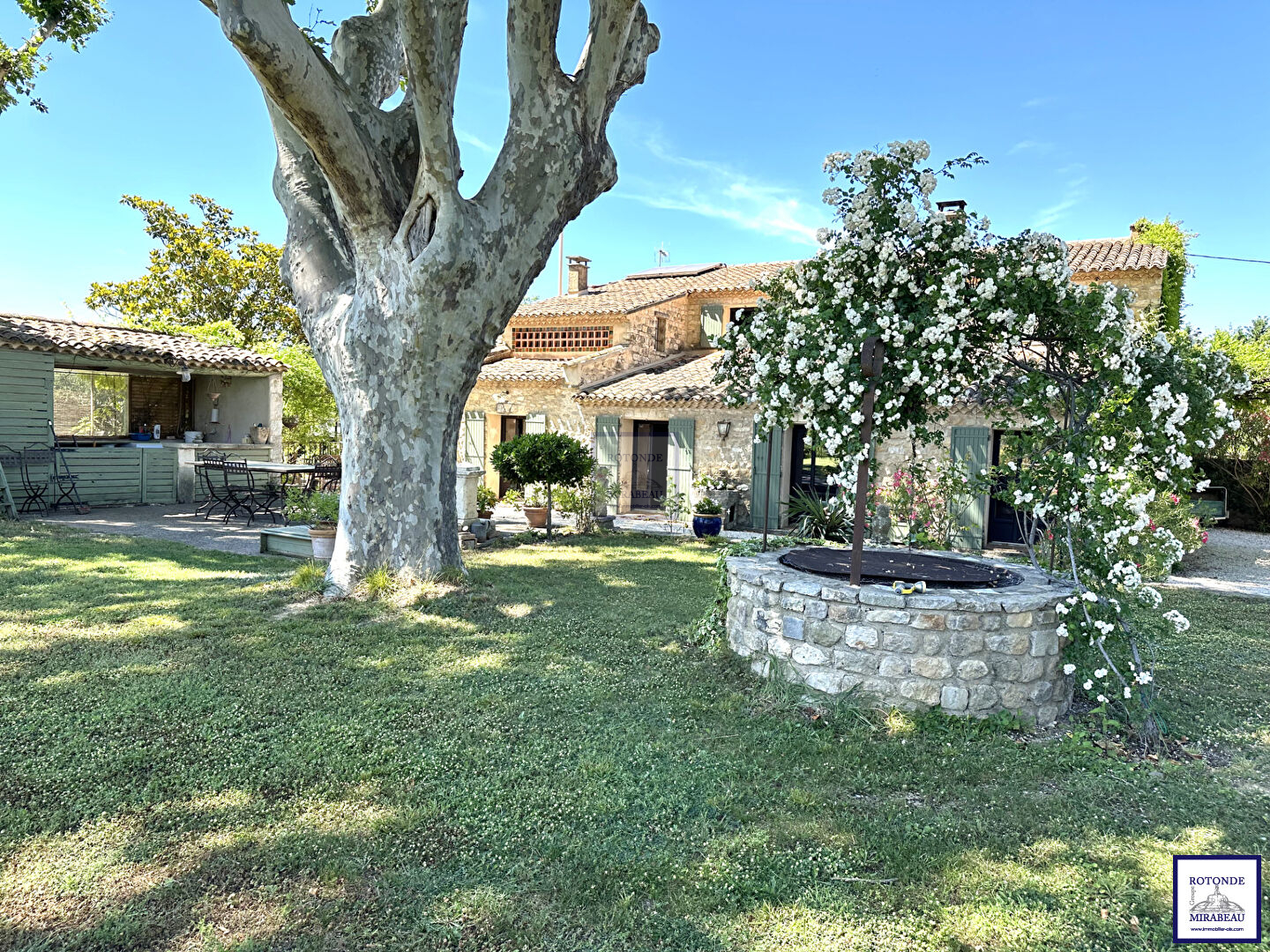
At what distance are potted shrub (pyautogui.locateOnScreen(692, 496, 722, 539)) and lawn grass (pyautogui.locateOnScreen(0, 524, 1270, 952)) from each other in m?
6.74

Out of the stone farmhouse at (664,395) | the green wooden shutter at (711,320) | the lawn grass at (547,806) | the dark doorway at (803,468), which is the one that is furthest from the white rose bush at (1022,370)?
the green wooden shutter at (711,320)

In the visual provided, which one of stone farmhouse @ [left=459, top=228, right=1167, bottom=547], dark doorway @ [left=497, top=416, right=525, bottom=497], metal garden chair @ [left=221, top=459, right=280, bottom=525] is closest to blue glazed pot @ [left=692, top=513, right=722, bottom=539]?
stone farmhouse @ [left=459, top=228, right=1167, bottom=547]

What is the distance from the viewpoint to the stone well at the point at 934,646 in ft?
13.6

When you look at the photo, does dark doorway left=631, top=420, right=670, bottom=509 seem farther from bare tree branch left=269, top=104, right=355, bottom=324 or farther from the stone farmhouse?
bare tree branch left=269, top=104, right=355, bottom=324

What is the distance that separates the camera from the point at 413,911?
97.7 inches

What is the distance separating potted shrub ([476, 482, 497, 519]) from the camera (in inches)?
477

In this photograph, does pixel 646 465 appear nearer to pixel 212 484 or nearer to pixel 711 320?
pixel 711 320

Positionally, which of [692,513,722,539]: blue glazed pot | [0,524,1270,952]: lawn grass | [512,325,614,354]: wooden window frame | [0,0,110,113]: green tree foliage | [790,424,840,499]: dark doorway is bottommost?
[0,524,1270,952]: lawn grass

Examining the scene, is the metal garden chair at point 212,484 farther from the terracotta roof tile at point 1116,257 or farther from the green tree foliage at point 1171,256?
the green tree foliage at point 1171,256

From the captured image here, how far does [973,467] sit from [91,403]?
19.3 meters

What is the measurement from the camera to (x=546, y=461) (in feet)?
38.3

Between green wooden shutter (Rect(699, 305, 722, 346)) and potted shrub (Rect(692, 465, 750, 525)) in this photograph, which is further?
green wooden shutter (Rect(699, 305, 722, 346))

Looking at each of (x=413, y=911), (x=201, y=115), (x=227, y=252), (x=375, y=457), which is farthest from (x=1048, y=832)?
(x=227, y=252)

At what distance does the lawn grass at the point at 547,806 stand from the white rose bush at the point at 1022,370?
0.94 meters
